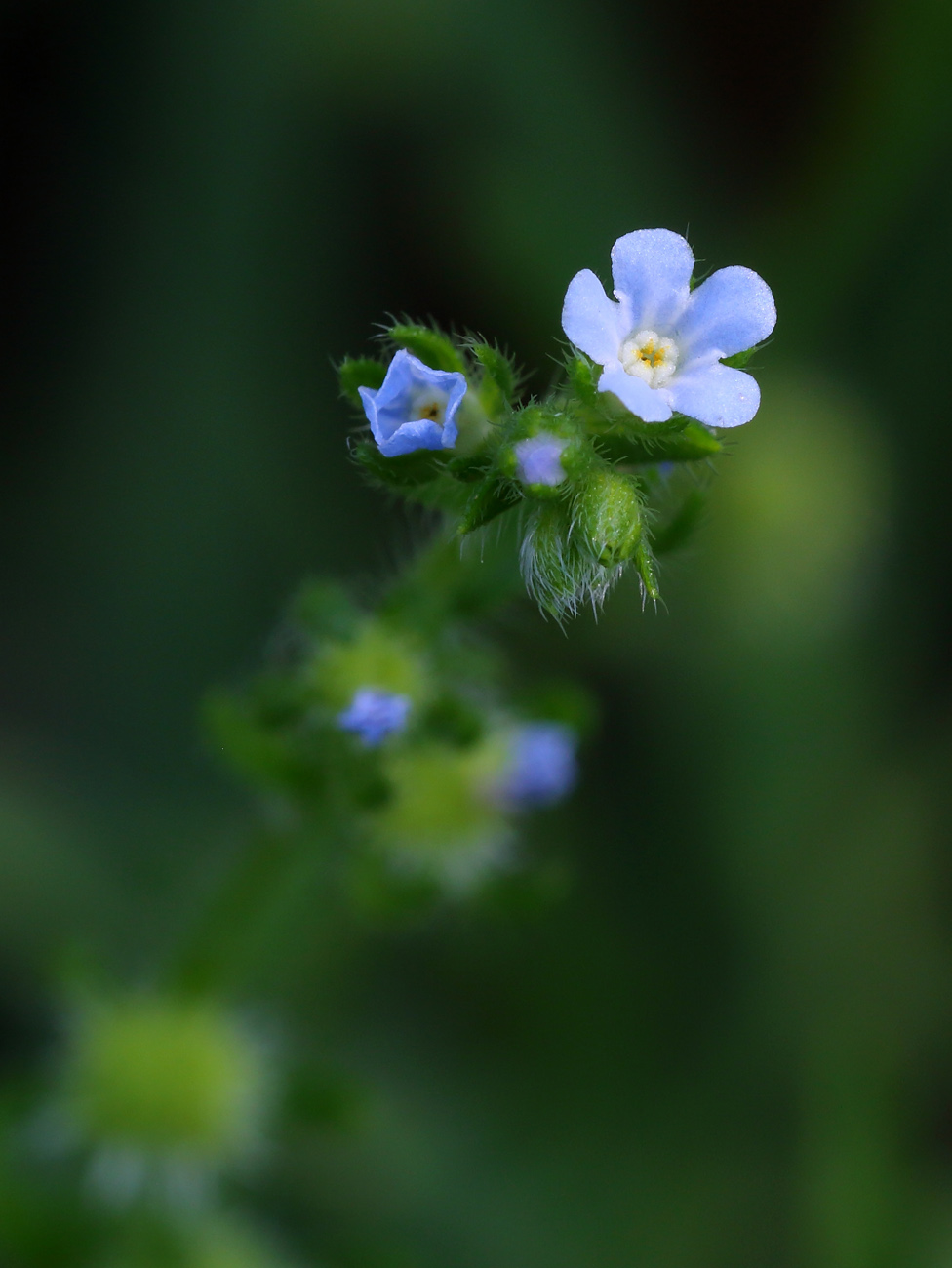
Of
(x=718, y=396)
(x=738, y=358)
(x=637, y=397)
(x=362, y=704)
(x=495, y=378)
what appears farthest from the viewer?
(x=362, y=704)

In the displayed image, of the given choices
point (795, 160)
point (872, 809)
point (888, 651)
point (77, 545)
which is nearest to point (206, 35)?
point (77, 545)

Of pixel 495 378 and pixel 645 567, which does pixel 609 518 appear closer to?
pixel 645 567

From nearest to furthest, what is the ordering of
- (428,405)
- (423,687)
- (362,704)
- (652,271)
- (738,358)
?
(652,271) < (738,358) < (428,405) < (362,704) < (423,687)

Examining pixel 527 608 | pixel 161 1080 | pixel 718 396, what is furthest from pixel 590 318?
pixel 527 608

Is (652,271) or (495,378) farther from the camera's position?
(495,378)

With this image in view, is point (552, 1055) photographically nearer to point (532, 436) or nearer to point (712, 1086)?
point (712, 1086)

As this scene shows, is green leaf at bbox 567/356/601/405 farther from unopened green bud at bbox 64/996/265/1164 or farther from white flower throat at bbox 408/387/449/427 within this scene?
unopened green bud at bbox 64/996/265/1164
